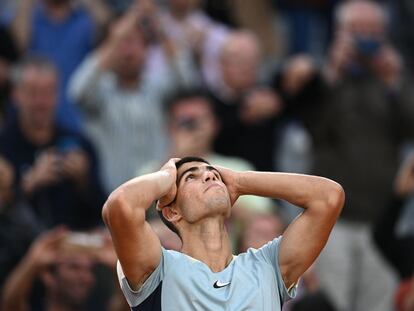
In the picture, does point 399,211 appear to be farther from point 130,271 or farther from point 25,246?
point 130,271

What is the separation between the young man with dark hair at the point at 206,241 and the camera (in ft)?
22.3

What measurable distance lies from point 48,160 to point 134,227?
3891mm

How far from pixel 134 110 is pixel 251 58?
4.36 feet

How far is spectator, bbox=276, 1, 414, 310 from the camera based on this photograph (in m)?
11.1

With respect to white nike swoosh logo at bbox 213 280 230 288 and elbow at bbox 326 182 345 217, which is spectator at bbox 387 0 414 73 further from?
white nike swoosh logo at bbox 213 280 230 288

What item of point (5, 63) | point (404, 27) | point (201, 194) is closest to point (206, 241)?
point (201, 194)

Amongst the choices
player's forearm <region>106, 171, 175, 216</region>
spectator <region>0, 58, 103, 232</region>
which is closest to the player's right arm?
player's forearm <region>106, 171, 175, 216</region>

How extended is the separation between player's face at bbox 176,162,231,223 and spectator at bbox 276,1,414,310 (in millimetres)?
4013

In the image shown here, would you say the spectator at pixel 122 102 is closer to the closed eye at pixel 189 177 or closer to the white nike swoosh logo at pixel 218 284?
the closed eye at pixel 189 177

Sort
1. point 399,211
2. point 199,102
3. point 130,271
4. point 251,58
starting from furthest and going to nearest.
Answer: point 251,58 < point 199,102 < point 399,211 < point 130,271

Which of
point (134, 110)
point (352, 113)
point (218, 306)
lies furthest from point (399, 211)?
point (218, 306)

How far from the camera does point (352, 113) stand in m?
11.7

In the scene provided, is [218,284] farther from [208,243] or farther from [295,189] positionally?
[295,189]

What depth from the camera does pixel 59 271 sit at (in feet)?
32.2
